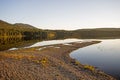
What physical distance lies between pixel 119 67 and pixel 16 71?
13910 mm

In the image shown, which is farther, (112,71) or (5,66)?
(112,71)

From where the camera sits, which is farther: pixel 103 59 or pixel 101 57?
pixel 101 57

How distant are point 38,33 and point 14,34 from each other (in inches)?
1261

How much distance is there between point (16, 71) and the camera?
56.5 ft

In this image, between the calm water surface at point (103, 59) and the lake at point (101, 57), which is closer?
the calm water surface at point (103, 59)

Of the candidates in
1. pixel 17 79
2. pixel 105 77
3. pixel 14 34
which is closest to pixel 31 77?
pixel 17 79

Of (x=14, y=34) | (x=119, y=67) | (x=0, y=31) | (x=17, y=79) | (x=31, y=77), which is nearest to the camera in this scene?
(x=17, y=79)

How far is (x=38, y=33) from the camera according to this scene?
163500mm

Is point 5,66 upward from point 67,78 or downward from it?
upward

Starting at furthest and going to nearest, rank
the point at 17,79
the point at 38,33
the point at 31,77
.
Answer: the point at 38,33 → the point at 31,77 → the point at 17,79

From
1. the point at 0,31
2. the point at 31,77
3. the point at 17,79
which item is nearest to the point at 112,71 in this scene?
the point at 31,77

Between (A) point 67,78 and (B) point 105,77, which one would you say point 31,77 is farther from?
(B) point 105,77

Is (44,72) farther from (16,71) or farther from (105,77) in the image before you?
(105,77)

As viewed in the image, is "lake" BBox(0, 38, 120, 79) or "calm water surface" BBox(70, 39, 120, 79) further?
"lake" BBox(0, 38, 120, 79)
